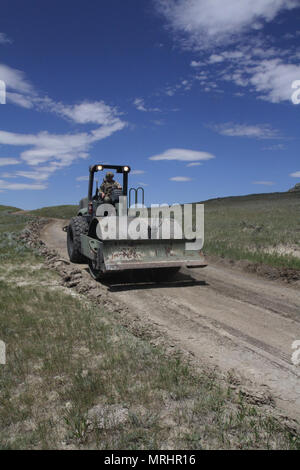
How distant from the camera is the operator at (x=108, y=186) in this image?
9470 millimetres

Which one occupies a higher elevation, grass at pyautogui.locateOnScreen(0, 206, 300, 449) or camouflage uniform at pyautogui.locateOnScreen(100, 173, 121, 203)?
camouflage uniform at pyautogui.locateOnScreen(100, 173, 121, 203)

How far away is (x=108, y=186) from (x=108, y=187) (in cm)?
3

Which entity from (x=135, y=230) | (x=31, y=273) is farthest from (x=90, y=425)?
(x=31, y=273)

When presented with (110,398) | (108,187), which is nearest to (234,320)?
(110,398)

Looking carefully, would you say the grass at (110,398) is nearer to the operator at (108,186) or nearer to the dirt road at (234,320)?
the dirt road at (234,320)

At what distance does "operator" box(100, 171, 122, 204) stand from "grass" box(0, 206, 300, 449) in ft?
15.9

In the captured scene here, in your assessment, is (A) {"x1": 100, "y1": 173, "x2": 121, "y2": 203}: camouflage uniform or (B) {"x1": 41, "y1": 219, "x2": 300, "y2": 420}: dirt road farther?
(A) {"x1": 100, "y1": 173, "x2": 121, "y2": 203}: camouflage uniform

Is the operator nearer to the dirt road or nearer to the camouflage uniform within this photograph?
the camouflage uniform

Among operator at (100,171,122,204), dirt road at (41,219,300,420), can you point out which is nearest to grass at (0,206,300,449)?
dirt road at (41,219,300,420)

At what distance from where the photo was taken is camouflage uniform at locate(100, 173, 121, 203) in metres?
9.49
